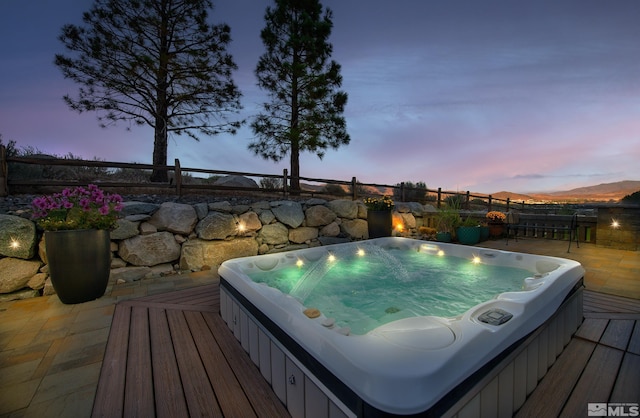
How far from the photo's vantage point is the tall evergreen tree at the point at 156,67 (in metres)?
5.75

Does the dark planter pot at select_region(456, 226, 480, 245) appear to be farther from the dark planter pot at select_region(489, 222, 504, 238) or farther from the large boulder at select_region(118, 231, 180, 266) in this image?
the large boulder at select_region(118, 231, 180, 266)

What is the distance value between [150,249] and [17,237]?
3.61 feet

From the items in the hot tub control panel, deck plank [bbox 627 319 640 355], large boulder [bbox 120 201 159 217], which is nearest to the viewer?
the hot tub control panel

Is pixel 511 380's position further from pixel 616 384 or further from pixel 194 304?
pixel 194 304

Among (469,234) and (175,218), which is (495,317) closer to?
(175,218)

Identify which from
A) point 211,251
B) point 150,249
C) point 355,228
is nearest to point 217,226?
point 211,251

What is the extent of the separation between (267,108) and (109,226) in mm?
5598

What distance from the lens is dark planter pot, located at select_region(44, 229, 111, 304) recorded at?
7.30 feet

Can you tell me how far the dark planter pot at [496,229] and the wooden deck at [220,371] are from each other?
3136 millimetres

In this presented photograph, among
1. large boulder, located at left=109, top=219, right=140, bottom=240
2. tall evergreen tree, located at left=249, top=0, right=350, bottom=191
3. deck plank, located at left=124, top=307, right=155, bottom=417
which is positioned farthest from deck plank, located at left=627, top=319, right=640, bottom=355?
tall evergreen tree, located at left=249, top=0, right=350, bottom=191

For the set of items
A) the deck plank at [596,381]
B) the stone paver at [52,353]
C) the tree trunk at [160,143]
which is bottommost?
the stone paver at [52,353]

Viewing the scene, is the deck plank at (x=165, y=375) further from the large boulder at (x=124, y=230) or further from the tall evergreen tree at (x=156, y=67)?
the tall evergreen tree at (x=156, y=67)

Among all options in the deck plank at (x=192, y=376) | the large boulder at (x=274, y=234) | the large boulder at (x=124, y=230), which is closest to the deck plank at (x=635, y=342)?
the deck plank at (x=192, y=376)

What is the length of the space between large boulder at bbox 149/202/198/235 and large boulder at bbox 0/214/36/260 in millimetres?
1028
